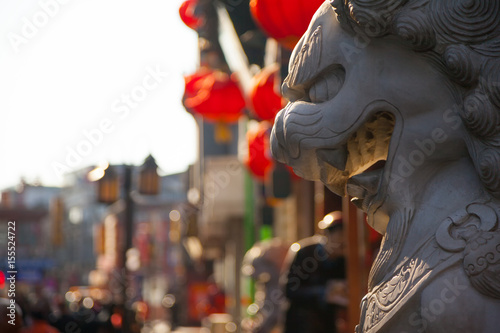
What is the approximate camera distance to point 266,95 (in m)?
8.51

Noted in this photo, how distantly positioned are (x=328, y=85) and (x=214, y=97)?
972cm

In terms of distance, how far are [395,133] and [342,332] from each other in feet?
15.0

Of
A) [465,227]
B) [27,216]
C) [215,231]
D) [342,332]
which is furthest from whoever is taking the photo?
[27,216]

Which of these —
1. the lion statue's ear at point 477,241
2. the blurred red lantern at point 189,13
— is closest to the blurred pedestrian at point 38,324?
the lion statue's ear at point 477,241

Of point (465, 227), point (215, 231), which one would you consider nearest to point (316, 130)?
point (465, 227)

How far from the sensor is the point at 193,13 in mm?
12883

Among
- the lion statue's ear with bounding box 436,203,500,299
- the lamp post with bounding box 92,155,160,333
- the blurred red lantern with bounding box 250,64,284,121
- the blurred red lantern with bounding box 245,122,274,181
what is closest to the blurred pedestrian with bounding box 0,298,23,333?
the lion statue's ear with bounding box 436,203,500,299

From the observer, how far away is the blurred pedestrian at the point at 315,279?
577cm

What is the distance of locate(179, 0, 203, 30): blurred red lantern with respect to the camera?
1242 centimetres

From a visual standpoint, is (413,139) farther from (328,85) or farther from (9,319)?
(9,319)

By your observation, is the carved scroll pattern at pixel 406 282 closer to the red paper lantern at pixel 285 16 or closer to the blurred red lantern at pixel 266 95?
the red paper lantern at pixel 285 16

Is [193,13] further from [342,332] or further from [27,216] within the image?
[27,216]

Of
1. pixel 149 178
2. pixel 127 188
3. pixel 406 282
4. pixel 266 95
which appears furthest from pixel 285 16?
pixel 149 178

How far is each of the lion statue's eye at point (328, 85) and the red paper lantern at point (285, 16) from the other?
3.22 meters
